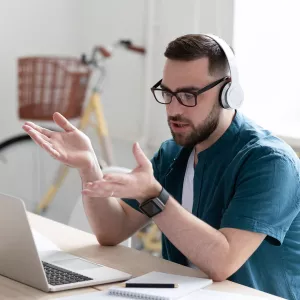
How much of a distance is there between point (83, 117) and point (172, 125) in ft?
5.86

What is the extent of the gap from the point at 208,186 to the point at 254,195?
0.84 feet

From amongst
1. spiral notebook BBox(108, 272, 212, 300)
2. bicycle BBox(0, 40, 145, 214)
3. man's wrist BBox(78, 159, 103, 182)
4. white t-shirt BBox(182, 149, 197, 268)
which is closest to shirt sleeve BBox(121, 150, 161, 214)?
white t-shirt BBox(182, 149, 197, 268)

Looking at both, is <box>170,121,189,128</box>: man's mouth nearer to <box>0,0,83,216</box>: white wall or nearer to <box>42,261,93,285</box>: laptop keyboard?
<box>42,261,93,285</box>: laptop keyboard

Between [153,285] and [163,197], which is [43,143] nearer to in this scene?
[163,197]

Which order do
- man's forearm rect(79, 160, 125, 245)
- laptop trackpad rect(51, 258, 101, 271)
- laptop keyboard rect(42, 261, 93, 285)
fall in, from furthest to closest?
man's forearm rect(79, 160, 125, 245) < laptop trackpad rect(51, 258, 101, 271) < laptop keyboard rect(42, 261, 93, 285)

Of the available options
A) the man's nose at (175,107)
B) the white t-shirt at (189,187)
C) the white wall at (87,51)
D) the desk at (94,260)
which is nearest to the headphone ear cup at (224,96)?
the man's nose at (175,107)

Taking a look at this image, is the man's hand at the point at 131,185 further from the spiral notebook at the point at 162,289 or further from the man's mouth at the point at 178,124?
the man's mouth at the point at 178,124

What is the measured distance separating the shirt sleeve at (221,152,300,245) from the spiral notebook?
0.61 ft

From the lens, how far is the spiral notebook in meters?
1.55

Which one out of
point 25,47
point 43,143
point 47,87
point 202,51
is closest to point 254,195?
point 202,51

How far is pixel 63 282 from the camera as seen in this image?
1.65 metres

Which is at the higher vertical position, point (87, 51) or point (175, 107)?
point (175, 107)

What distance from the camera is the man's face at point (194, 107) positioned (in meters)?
1.92

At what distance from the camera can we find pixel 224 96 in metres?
1.94
